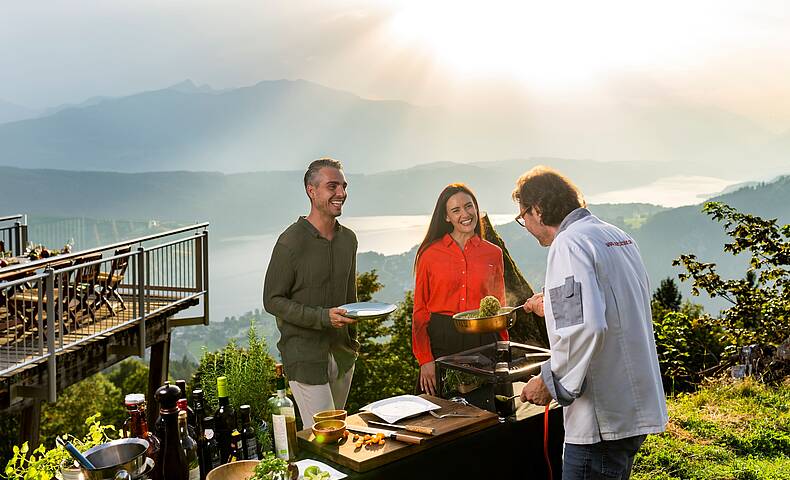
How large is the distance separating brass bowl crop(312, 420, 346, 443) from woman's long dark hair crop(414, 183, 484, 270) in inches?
59.2

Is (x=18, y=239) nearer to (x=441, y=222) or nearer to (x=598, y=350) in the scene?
(x=441, y=222)

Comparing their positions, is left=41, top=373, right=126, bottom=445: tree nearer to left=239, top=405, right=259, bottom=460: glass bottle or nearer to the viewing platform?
the viewing platform

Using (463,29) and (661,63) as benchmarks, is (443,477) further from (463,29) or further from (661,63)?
(661,63)

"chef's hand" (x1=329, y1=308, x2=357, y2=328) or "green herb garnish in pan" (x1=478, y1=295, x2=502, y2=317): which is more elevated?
"green herb garnish in pan" (x1=478, y1=295, x2=502, y2=317)

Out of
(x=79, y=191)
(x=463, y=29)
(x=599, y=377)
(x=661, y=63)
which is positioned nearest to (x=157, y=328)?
(x=599, y=377)

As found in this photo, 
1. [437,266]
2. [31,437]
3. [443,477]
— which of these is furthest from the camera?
[31,437]

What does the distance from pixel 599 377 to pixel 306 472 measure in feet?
3.30

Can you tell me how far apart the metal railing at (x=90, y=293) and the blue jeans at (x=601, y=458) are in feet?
18.1

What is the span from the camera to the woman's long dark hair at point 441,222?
3.87 meters

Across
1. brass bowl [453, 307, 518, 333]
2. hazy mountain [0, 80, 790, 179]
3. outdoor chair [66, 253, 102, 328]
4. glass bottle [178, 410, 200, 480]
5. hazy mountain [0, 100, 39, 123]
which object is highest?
A: hazy mountain [0, 100, 39, 123]

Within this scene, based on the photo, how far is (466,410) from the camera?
2883 mm

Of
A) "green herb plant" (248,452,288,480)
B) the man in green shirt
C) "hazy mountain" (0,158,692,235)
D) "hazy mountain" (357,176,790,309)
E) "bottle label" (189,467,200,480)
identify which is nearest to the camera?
"green herb plant" (248,452,288,480)

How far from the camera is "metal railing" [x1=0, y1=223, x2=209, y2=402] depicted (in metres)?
6.81

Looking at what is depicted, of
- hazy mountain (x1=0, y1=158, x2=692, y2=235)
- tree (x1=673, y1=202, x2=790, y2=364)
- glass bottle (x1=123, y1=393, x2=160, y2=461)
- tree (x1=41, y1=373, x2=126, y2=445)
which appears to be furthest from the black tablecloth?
hazy mountain (x1=0, y1=158, x2=692, y2=235)
